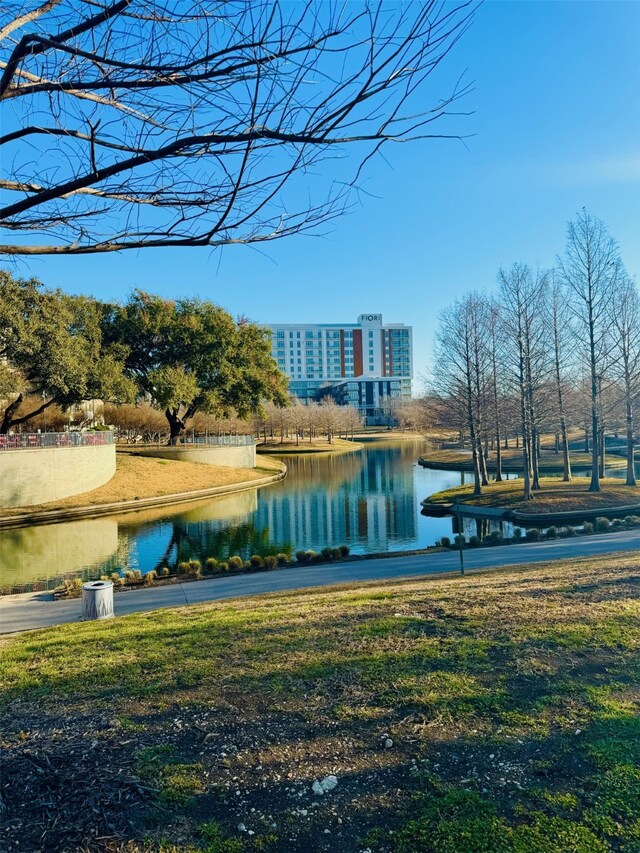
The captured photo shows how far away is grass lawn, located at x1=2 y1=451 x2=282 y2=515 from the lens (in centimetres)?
2882

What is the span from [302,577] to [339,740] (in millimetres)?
9688

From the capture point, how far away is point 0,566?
16500 mm

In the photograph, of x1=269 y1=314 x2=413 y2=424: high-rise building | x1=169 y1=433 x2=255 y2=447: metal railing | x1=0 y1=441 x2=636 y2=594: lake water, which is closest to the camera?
x1=0 y1=441 x2=636 y2=594: lake water

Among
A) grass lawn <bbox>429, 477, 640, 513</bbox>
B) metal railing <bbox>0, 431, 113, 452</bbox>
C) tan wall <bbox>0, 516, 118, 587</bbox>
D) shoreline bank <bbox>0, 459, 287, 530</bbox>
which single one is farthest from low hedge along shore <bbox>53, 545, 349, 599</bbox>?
metal railing <bbox>0, 431, 113, 452</bbox>

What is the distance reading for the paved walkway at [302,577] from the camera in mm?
10102

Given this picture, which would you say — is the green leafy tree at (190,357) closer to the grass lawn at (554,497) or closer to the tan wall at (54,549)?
Result: the tan wall at (54,549)

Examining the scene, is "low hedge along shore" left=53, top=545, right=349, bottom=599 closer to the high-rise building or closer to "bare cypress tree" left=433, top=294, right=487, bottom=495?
"bare cypress tree" left=433, top=294, right=487, bottom=495

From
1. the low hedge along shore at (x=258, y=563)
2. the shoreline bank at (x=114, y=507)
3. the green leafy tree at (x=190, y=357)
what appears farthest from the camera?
the green leafy tree at (x=190, y=357)

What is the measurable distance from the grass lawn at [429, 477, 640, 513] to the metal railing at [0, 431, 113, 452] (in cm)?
1996

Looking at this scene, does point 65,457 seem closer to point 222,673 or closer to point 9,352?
point 9,352

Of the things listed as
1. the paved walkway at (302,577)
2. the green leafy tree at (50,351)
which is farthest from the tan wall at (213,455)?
the paved walkway at (302,577)

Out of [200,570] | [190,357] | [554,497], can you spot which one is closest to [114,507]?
[200,570]

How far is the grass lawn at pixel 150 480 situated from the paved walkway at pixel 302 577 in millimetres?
17413

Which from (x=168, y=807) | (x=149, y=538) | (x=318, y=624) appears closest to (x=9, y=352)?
(x=149, y=538)
